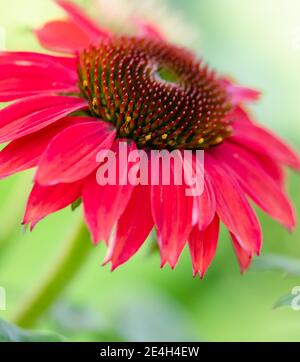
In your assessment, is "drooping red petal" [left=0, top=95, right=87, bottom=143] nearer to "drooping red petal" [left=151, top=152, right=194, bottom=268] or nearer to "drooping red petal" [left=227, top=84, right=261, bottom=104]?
"drooping red petal" [left=151, top=152, right=194, bottom=268]

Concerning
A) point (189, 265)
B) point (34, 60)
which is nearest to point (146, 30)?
point (34, 60)

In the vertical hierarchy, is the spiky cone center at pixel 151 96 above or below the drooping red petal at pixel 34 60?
below

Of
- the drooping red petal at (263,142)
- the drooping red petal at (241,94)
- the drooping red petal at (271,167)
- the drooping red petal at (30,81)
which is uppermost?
the drooping red petal at (241,94)

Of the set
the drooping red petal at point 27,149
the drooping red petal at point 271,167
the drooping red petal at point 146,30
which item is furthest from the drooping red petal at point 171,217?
the drooping red petal at point 146,30

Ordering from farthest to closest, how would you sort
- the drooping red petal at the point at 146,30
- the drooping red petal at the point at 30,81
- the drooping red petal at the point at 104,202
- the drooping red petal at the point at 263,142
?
the drooping red petal at the point at 146,30 → the drooping red petal at the point at 263,142 → the drooping red petal at the point at 30,81 → the drooping red petal at the point at 104,202

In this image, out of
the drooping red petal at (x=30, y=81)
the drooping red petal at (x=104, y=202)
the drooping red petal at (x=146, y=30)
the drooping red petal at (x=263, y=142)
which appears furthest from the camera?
the drooping red petal at (x=146, y=30)

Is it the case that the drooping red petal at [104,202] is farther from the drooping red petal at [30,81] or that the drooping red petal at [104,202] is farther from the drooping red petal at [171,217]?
the drooping red petal at [30,81]

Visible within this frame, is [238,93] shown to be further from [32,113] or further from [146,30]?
[32,113]
